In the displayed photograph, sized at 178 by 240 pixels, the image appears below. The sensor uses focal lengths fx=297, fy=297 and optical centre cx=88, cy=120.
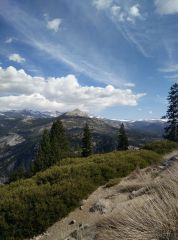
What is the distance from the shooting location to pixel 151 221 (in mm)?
3697

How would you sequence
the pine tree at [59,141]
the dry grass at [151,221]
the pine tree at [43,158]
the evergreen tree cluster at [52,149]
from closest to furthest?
the dry grass at [151,221], the pine tree at [43,158], the evergreen tree cluster at [52,149], the pine tree at [59,141]

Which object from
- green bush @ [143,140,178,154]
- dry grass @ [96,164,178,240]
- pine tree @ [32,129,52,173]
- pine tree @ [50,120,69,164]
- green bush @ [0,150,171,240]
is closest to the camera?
dry grass @ [96,164,178,240]

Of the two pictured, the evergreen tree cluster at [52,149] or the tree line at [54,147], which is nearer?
the evergreen tree cluster at [52,149]

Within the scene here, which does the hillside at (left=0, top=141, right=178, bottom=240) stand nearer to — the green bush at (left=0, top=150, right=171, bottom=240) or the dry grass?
the green bush at (left=0, top=150, right=171, bottom=240)

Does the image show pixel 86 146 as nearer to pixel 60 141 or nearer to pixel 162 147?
pixel 60 141

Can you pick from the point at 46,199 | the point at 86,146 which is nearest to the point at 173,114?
the point at 86,146

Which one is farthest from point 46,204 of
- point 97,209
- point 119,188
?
point 119,188

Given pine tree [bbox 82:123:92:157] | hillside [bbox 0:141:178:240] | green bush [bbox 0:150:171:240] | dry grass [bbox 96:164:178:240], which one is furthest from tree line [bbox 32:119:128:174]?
dry grass [bbox 96:164:178:240]

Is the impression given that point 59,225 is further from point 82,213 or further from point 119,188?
point 119,188

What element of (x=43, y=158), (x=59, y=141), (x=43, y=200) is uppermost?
(x=43, y=200)

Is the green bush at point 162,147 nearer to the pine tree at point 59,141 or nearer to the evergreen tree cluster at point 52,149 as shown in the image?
the evergreen tree cluster at point 52,149

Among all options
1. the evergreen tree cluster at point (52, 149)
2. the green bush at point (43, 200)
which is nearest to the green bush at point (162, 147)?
the green bush at point (43, 200)

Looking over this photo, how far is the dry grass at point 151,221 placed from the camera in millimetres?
3516

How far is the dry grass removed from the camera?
138 inches
